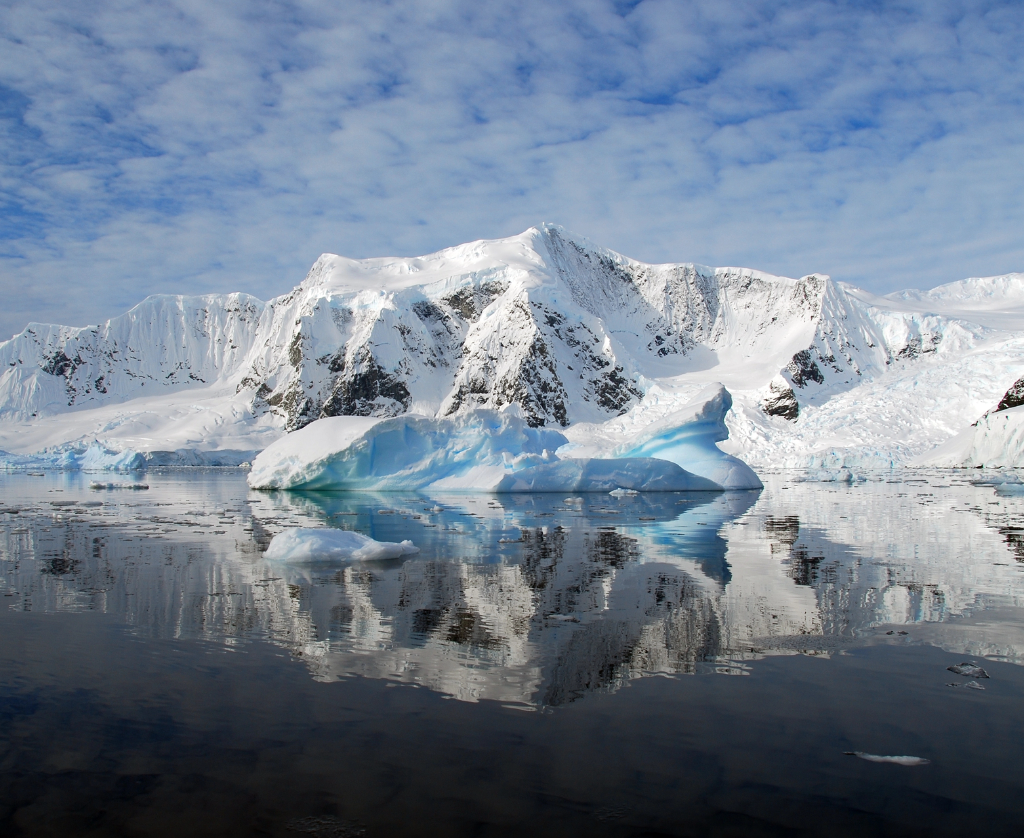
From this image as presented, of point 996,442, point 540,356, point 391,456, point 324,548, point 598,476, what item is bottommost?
point 324,548

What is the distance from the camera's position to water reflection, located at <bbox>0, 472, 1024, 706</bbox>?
5.15 meters

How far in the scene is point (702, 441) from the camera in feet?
95.9

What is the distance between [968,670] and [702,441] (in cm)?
2488

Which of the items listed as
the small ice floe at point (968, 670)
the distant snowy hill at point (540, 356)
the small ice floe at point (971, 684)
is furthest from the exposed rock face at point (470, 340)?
the small ice floe at point (971, 684)

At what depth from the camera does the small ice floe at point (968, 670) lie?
4723 millimetres

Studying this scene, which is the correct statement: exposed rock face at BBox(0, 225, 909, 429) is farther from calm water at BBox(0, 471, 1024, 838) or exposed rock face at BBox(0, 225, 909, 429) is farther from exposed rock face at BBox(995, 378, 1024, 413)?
calm water at BBox(0, 471, 1024, 838)

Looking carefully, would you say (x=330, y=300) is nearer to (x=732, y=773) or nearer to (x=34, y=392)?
(x=34, y=392)

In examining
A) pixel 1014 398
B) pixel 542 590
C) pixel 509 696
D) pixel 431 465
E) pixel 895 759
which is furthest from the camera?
pixel 1014 398

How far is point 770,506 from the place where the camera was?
19422 mm

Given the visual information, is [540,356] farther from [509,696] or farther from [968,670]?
[509,696]

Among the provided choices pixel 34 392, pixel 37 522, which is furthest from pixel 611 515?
pixel 34 392

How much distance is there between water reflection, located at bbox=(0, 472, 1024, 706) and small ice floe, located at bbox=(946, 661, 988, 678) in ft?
1.74

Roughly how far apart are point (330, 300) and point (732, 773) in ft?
277

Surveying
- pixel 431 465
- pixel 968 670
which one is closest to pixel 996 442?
pixel 431 465
